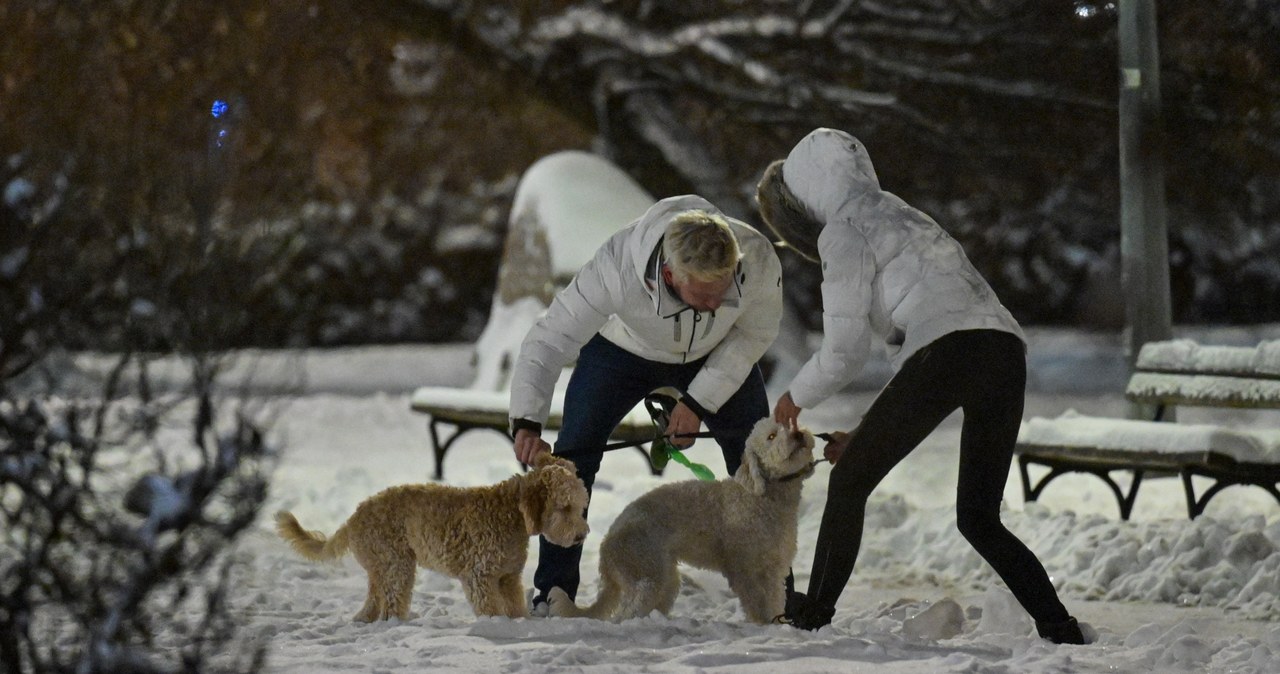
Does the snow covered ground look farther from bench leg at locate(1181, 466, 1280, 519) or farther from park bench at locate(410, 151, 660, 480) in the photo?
park bench at locate(410, 151, 660, 480)

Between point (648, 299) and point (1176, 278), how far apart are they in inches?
635

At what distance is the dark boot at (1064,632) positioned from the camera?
529 centimetres

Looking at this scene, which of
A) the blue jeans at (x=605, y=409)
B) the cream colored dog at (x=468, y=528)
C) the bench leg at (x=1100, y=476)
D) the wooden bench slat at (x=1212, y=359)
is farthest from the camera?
the wooden bench slat at (x=1212, y=359)

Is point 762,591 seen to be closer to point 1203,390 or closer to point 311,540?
point 311,540

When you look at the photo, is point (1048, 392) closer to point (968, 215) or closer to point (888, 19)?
point (968, 215)

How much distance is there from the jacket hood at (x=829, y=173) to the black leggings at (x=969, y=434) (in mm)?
647

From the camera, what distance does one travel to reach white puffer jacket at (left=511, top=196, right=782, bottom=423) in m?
5.74

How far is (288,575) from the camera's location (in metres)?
7.46

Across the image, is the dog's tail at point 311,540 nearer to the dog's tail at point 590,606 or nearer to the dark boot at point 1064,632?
the dog's tail at point 590,606

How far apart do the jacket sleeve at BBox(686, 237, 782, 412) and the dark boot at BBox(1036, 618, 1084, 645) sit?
147 cm


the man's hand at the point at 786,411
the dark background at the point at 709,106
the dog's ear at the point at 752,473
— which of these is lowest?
the dog's ear at the point at 752,473

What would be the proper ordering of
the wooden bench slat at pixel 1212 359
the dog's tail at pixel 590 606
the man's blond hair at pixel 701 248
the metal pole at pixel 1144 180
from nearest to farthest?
the man's blond hair at pixel 701 248, the dog's tail at pixel 590 606, the wooden bench slat at pixel 1212 359, the metal pole at pixel 1144 180

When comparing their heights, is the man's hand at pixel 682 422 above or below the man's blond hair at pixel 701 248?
below

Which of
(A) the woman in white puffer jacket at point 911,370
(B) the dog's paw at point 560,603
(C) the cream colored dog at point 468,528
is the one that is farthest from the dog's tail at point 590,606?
(A) the woman in white puffer jacket at point 911,370
